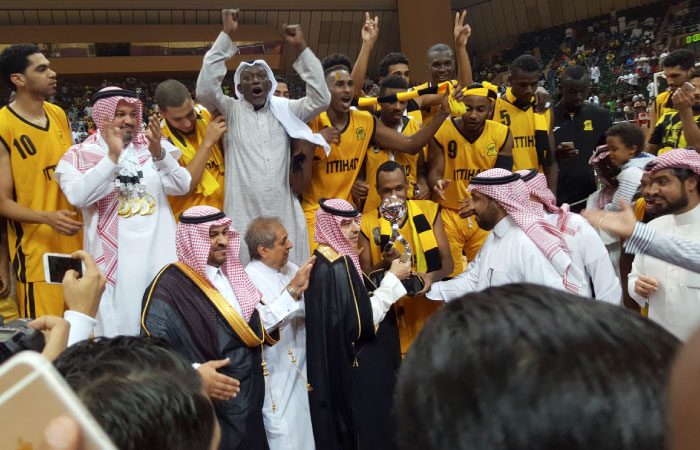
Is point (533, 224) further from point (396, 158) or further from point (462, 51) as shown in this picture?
point (462, 51)

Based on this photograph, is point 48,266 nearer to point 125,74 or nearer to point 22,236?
point 22,236

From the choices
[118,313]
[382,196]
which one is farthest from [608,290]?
[118,313]

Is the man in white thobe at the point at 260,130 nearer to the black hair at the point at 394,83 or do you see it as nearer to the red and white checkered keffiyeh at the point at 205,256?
the red and white checkered keffiyeh at the point at 205,256

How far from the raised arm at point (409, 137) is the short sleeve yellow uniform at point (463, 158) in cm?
36

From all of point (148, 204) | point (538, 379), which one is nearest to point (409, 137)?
point (148, 204)

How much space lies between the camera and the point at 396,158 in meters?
4.81

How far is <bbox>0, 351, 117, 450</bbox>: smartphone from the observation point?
21.9 inches

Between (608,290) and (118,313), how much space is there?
2.77 metres

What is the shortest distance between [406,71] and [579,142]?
5.33ft

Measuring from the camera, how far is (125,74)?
20.6 meters

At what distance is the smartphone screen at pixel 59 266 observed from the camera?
2.81 meters

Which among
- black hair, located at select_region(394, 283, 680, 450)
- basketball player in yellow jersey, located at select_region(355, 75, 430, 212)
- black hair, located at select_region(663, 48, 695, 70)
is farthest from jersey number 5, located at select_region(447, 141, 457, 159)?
black hair, located at select_region(394, 283, 680, 450)

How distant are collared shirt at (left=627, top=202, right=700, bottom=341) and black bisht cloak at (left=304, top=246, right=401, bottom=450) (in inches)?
61.8

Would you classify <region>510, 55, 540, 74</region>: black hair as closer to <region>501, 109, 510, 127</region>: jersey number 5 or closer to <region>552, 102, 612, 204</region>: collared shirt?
<region>501, 109, 510, 127</region>: jersey number 5
